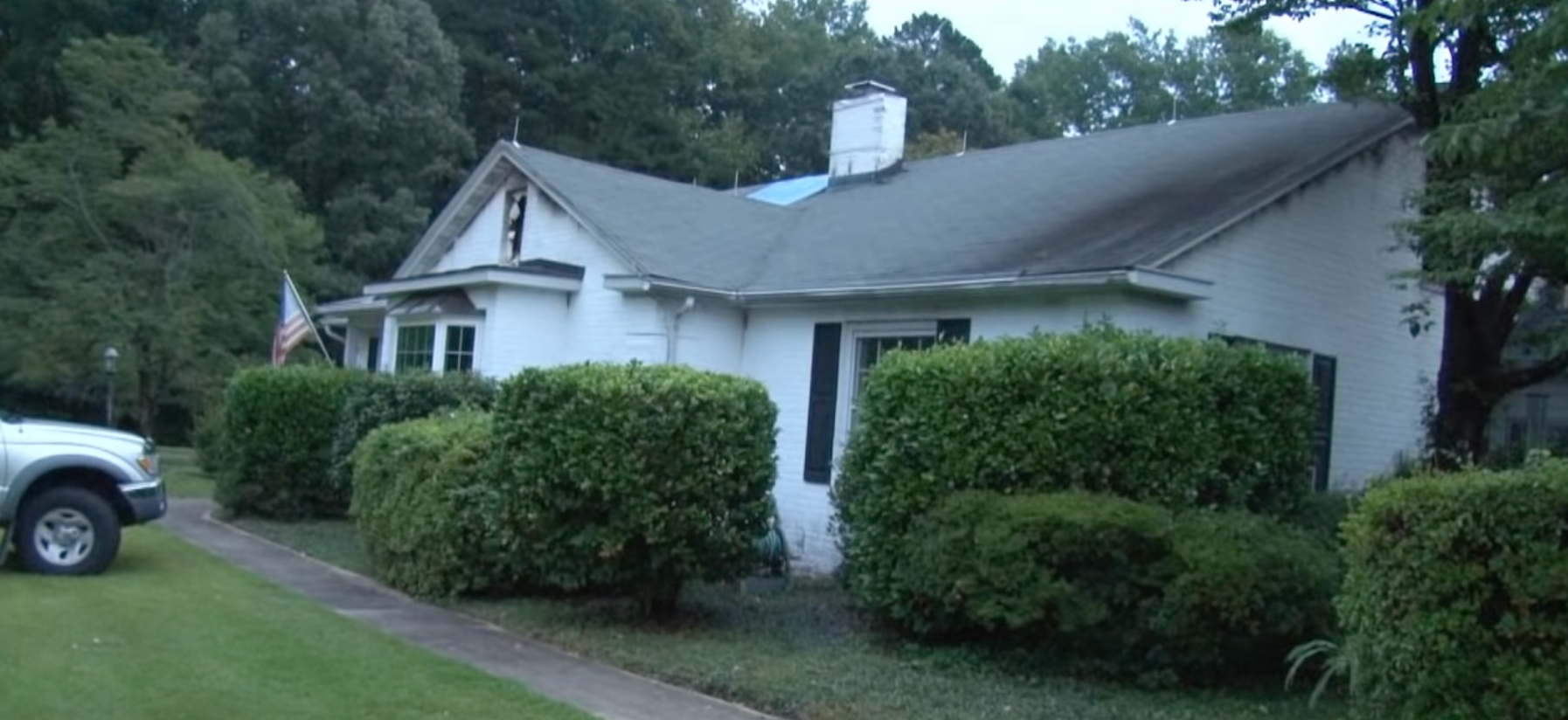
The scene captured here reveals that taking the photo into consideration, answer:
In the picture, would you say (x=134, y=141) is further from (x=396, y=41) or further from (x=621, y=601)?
(x=621, y=601)

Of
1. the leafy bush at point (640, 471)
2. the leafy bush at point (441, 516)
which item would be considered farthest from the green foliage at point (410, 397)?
the leafy bush at point (640, 471)

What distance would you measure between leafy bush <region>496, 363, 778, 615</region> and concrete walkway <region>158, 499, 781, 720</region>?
0.92 metres

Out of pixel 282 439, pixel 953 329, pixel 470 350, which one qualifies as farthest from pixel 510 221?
pixel 953 329

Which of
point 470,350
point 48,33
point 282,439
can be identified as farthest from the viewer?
point 48,33

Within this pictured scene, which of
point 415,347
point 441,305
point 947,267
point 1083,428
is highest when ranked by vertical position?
point 947,267

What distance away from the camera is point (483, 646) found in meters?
10.8

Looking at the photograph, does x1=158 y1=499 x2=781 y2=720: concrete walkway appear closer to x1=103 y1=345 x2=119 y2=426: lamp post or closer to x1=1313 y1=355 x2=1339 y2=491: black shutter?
x1=1313 y1=355 x2=1339 y2=491: black shutter

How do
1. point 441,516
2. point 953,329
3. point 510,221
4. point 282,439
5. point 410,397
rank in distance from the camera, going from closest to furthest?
point 441,516 < point 953,329 < point 410,397 < point 282,439 < point 510,221

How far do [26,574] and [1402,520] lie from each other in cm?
1087

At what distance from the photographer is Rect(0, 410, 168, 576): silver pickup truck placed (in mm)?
12898

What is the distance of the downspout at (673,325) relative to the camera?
1714 centimetres

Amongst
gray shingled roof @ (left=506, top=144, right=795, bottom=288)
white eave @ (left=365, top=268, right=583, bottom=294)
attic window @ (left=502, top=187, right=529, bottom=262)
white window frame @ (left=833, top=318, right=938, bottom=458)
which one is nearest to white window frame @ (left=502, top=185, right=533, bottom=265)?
attic window @ (left=502, top=187, right=529, bottom=262)

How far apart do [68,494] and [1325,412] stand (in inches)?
459

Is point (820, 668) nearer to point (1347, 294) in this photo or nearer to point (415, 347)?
point (1347, 294)
